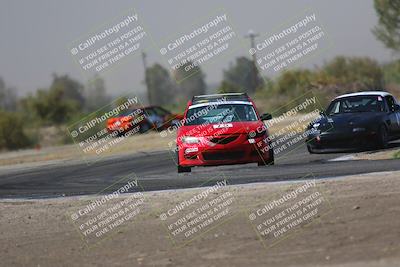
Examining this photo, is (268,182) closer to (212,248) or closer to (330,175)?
(330,175)

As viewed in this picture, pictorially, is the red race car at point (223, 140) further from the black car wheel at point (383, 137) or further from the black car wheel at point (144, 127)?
the black car wheel at point (144, 127)

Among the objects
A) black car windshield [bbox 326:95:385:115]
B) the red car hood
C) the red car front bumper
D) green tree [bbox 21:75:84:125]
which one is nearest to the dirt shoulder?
the red car front bumper

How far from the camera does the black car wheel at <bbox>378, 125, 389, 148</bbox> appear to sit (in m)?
17.1

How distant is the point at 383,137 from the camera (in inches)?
679

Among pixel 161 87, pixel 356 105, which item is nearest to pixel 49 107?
pixel 356 105

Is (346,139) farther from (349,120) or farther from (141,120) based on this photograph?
(141,120)

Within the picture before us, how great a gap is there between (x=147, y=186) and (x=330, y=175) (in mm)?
3519

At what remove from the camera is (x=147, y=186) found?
1455 centimetres

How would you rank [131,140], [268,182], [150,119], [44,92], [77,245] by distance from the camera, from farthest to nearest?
[44,92]
[150,119]
[131,140]
[268,182]
[77,245]

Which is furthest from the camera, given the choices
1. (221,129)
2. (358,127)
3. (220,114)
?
(358,127)

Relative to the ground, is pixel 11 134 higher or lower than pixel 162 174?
higher

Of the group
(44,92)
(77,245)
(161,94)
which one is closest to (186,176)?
(77,245)

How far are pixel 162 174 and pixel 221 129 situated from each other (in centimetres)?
185

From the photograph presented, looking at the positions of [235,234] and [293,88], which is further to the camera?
[293,88]
